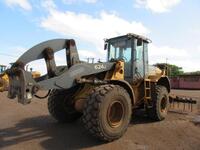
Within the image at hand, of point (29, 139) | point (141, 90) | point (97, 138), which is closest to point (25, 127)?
point (29, 139)

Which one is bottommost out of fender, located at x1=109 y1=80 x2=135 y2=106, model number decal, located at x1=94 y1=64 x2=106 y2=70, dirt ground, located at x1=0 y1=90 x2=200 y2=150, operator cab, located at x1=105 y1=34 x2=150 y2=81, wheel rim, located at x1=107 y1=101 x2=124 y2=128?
dirt ground, located at x1=0 y1=90 x2=200 y2=150

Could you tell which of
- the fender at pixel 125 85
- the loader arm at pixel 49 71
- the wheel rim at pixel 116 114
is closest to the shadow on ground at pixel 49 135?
the wheel rim at pixel 116 114

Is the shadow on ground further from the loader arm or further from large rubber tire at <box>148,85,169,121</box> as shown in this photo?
the loader arm

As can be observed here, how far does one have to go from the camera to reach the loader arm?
23.1ft

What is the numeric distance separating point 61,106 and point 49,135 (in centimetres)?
141

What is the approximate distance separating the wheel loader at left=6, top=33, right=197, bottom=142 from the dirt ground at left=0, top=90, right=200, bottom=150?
40 centimetres

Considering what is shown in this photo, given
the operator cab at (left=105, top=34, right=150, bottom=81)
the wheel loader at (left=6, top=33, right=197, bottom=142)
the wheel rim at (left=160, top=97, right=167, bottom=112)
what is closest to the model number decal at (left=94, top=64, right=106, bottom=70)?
the wheel loader at (left=6, top=33, right=197, bottom=142)

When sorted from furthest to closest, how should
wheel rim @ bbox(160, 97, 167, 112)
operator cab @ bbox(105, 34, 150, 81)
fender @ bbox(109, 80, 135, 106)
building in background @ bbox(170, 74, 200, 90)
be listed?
Answer: building in background @ bbox(170, 74, 200, 90) < wheel rim @ bbox(160, 97, 167, 112) < operator cab @ bbox(105, 34, 150, 81) < fender @ bbox(109, 80, 135, 106)

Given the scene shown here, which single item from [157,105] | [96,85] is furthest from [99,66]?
[157,105]

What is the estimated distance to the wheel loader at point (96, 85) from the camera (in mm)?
7398

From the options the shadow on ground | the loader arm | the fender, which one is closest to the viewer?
the loader arm

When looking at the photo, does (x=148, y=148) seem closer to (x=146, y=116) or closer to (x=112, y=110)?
(x=112, y=110)

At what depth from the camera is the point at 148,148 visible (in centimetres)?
740

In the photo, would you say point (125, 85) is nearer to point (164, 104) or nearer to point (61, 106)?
point (61, 106)
